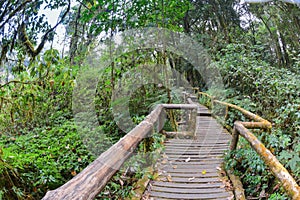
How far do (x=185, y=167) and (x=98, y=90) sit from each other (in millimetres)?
4307

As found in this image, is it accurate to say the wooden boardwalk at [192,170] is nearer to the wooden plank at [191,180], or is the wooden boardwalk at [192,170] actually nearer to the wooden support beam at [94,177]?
the wooden plank at [191,180]

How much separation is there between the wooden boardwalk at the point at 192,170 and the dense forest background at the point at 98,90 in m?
0.37

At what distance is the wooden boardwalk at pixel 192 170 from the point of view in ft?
10.5

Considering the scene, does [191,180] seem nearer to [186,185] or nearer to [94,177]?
[186,185]

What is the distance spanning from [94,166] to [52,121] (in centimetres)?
642

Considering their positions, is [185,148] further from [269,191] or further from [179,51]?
[179,51]

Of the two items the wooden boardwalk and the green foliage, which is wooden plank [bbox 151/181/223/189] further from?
the green foliage

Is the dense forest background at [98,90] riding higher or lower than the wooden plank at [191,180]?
higher

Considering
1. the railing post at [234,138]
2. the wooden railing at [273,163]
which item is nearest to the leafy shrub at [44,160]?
the railing post at [234,138]

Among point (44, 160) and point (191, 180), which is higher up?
point (44, 160)

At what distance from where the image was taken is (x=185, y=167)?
4168 millimetres

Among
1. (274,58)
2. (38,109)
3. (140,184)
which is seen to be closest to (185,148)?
(140,184)

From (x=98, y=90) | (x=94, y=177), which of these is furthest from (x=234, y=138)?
(x=98, y=90)

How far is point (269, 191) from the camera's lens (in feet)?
9.73
